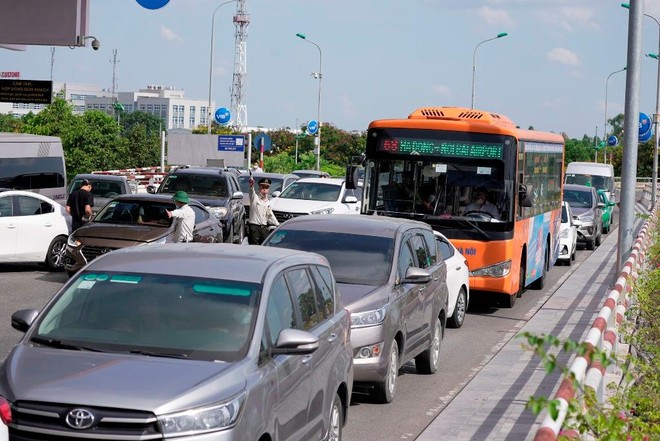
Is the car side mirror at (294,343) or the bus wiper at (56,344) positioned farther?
the car side mirror at (294,343)

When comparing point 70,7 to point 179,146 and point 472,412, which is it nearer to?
point 472,412

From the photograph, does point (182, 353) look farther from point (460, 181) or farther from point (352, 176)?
point (352, 176)

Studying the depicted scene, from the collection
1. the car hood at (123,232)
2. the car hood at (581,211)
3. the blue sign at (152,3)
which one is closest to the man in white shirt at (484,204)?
the car hood at (123,232)

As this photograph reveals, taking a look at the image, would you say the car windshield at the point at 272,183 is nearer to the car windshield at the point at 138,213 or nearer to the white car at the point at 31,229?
the white car at the point at 31,229

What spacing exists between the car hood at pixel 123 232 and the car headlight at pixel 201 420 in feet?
43.8

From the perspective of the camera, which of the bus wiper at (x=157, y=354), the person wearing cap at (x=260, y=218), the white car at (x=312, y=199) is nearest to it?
the bus wiper at (x=157, y=354)

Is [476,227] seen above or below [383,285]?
above

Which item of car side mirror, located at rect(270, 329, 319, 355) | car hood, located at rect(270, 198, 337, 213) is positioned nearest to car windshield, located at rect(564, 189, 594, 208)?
car hood, located at rect(270, 198, 337, 213)

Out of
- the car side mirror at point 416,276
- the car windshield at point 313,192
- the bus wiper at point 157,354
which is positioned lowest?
the bus wiper at point 157,354

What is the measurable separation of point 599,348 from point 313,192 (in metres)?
23.9

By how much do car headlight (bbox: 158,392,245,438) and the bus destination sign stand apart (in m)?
13.0

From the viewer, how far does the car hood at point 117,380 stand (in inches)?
242

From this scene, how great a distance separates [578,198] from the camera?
35.5m

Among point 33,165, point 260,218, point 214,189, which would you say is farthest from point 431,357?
point 33,165
